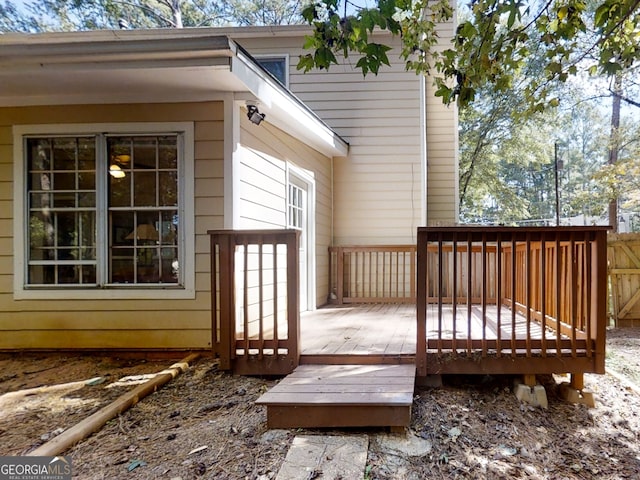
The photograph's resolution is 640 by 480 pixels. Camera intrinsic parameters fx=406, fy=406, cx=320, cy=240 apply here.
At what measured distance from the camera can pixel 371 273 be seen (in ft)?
21.5

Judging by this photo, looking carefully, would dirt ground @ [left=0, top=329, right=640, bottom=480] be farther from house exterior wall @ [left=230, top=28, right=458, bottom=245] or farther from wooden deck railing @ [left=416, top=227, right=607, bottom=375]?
house exterior wall @ [left=230, top=28, right=458, bottom=245]

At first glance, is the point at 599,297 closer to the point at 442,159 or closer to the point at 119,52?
the point at 119,52

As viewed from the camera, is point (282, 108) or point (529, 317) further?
point (282, 108)

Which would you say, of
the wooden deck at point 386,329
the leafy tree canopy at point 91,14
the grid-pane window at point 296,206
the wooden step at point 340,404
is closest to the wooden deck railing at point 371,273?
the wooden deck at point 386,329

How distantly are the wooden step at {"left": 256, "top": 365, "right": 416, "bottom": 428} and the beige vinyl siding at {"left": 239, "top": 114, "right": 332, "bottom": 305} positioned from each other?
71.3 inches

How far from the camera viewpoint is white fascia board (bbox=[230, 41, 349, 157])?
326 centimetres

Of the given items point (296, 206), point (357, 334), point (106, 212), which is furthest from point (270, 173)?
point (357, 334)

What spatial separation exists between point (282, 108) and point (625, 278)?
6.09 meters

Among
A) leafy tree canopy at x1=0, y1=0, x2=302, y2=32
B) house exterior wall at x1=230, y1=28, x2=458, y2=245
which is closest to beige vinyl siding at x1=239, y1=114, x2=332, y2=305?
house exterior wall at x1=230, y1=28, x2=458, y2=245

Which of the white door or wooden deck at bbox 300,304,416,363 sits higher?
the white door

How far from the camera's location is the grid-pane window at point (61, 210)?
12.5 ft

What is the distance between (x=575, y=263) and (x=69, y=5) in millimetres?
16083

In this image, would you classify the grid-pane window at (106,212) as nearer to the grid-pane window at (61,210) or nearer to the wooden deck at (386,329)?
the grid-pane window at (61,210)

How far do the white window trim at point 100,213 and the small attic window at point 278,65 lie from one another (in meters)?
3.45
